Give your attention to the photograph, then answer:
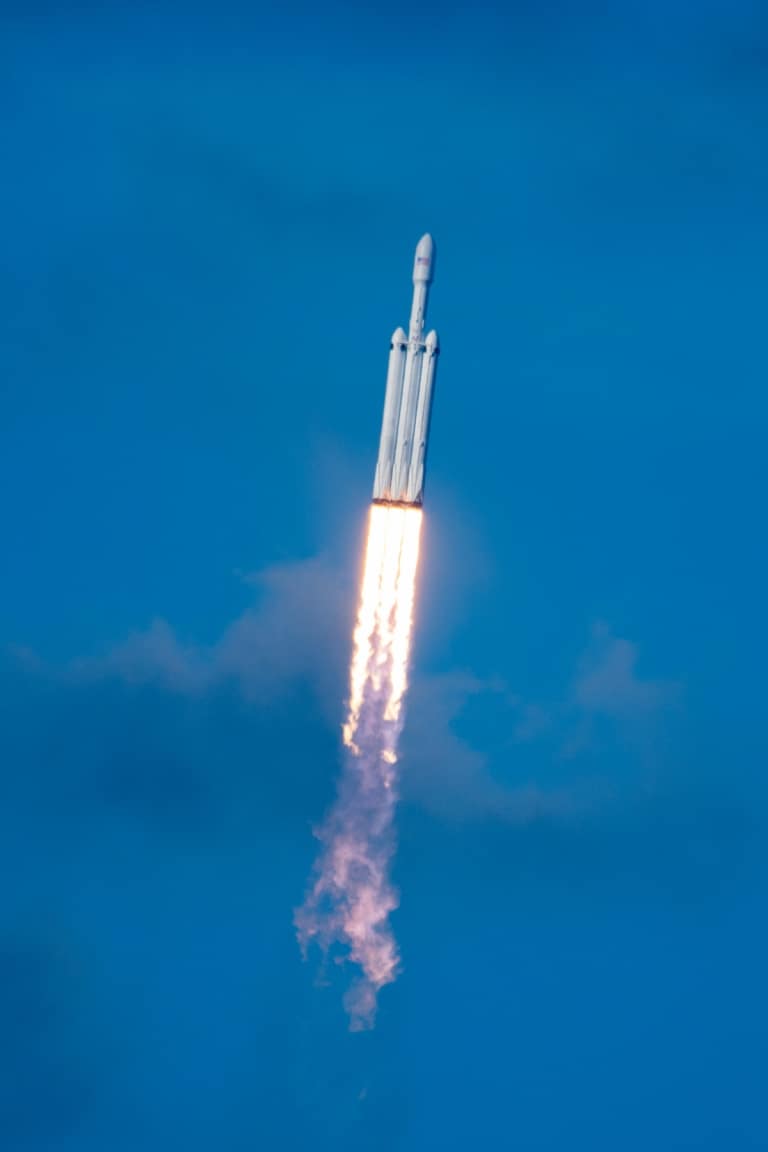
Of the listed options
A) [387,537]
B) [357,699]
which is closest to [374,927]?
[357,699]

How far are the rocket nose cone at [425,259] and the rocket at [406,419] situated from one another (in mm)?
2089

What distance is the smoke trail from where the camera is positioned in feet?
253

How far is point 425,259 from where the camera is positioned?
7600 centimetres

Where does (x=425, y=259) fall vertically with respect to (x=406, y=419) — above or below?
above

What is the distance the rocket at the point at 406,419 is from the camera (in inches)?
2928

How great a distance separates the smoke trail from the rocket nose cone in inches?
320

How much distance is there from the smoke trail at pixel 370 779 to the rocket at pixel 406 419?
1.76 m

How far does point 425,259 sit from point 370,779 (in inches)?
685

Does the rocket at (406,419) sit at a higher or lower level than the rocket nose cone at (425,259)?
lower

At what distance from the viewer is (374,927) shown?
80.8 meters

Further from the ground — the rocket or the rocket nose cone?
the rocket nose cone

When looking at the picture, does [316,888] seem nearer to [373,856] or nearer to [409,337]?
[373,856]

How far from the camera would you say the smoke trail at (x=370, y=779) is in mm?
77188

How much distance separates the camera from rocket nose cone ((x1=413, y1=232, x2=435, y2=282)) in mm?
75938
